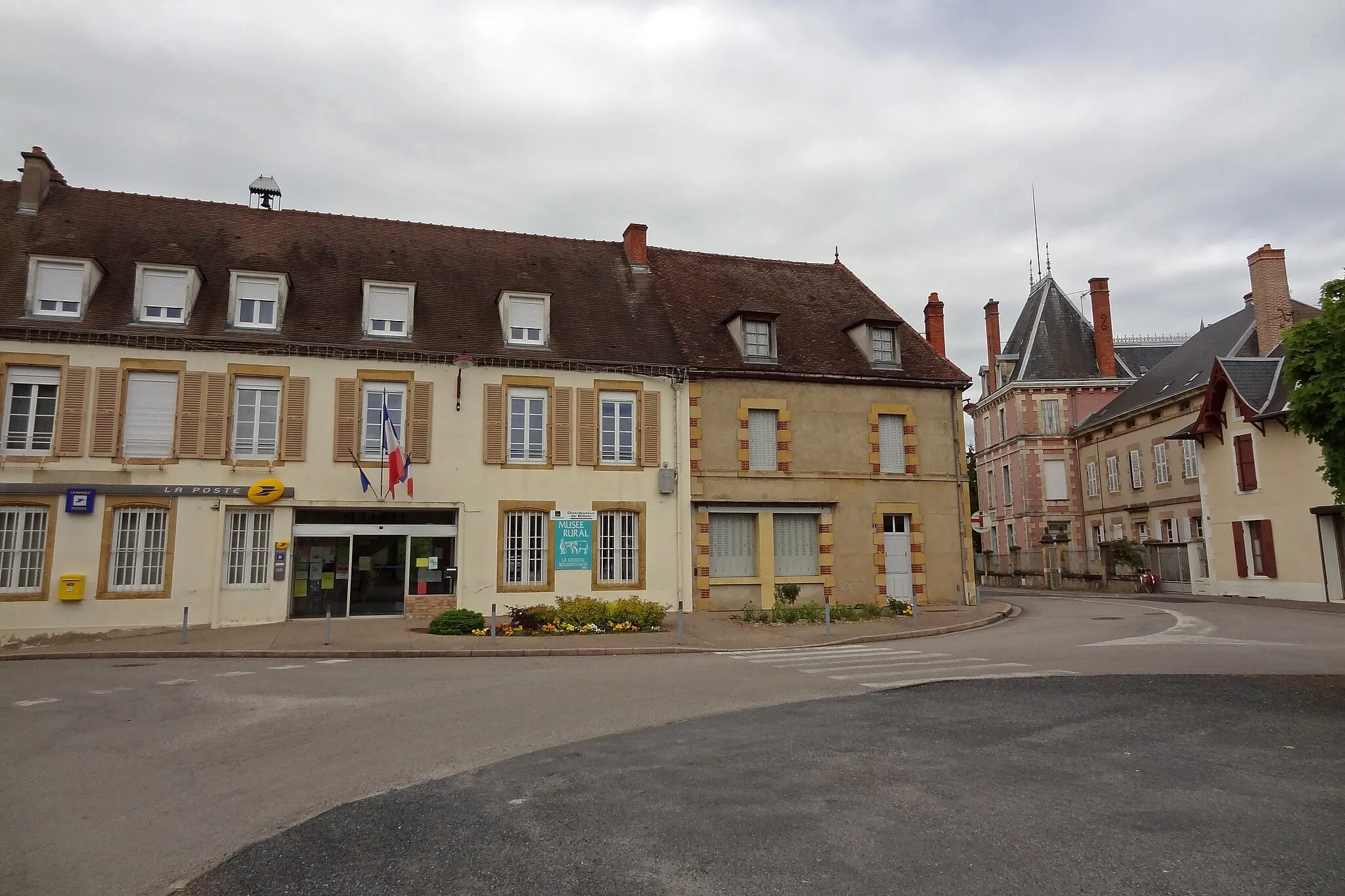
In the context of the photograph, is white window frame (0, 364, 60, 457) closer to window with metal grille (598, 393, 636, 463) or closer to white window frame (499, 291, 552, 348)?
white window frame (499, 291, 552, 348)

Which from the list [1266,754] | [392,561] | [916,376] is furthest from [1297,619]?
[392,561]

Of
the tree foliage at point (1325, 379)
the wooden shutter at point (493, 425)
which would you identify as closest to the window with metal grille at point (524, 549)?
the wooden shutter at point (493, 425)

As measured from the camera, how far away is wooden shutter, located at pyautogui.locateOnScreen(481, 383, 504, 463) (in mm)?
20250

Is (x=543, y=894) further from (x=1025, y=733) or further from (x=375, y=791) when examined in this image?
(x=1025, y=733)

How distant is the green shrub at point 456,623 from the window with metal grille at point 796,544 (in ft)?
26.1

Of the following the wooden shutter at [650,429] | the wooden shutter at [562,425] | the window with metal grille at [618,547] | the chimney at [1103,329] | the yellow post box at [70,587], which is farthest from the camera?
the chimney at [1103,329]

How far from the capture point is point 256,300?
19.9 metres

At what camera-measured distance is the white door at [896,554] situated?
22906 mm

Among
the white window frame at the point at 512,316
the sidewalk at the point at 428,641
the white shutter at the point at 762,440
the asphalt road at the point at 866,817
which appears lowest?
the asphalt road at the point at 866,817

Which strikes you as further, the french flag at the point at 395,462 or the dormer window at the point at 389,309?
the dormer window at the point at 389,309

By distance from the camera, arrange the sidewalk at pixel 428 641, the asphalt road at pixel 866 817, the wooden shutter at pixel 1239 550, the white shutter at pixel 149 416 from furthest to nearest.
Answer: the wooden shutter at pixel 1239 550 < the white shutter at pixel 149 416 < the sidewalk at pixel 428 641 < the asphalt road at pixel 866 817

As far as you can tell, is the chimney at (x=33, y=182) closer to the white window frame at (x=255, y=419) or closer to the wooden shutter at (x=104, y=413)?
the wooden shutter at (x=104, y=413)

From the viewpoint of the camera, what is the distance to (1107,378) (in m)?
43.6

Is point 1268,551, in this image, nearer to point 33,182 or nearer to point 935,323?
point 935,323
